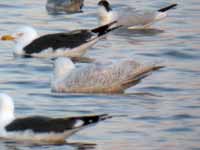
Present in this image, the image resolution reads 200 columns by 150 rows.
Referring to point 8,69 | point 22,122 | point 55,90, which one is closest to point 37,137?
point 22,122

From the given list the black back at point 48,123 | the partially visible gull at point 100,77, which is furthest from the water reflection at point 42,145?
the partially visible gull at point 100,77

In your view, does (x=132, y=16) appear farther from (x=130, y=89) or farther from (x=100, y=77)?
(x=100, y=77)

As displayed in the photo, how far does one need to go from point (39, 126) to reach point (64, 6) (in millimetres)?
12215

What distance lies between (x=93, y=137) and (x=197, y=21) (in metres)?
9.87

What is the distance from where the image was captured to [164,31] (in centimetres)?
2147

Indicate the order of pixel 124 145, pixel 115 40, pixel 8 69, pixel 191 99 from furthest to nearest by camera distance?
pixel 115 40 < pixel 8 69 < pixel 191 99 < pixel 124 145

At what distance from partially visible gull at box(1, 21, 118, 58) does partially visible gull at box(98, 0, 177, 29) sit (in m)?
3.05

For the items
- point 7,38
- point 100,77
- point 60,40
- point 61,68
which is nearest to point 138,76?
point 100,77

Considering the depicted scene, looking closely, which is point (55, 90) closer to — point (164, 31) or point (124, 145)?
point (124, 145)

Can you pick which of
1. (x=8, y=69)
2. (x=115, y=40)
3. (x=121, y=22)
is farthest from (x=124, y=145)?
(x=121, y=22)

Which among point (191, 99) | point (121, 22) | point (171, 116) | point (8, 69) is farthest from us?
point (121, 22)

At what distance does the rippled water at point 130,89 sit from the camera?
12734mm

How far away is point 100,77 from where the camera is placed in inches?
611

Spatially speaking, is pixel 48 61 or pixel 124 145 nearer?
pixel 124 145
